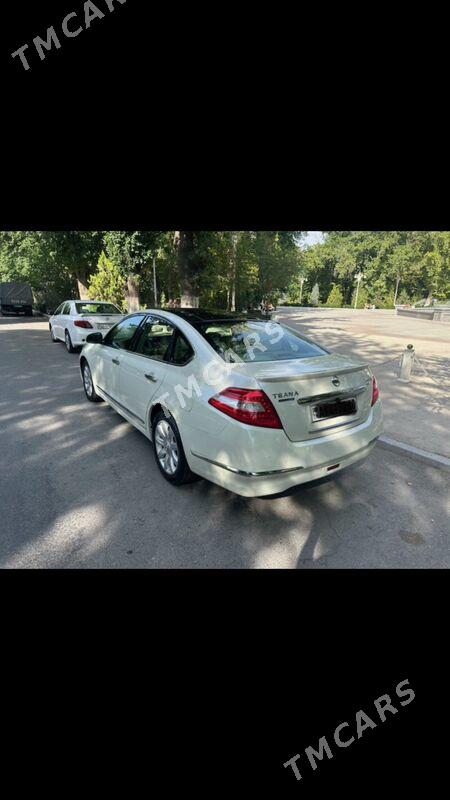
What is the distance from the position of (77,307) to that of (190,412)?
359 inches

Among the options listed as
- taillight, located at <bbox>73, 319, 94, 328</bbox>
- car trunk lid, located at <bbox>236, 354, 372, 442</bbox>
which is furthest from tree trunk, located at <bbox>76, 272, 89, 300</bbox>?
car trunk lid, located at <bbox>236, 354, 372, 442</bbox>

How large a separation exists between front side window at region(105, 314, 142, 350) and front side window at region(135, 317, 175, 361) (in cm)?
25

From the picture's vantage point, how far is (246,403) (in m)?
2.71

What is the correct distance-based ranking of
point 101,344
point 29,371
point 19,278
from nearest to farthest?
→ point 101,344, point 29,371, point 19,278

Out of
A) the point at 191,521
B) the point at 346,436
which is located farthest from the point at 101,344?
the point at 346,436

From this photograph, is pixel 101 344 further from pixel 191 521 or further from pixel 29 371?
pixel 29 371

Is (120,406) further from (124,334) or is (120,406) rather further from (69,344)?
(69,344)

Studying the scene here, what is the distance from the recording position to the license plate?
9.45 ft

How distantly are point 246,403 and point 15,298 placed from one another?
27470mm

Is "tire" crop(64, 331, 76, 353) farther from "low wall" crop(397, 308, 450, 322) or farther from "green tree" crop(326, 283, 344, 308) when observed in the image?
"green tree" crop(326, 283, 344, 308)

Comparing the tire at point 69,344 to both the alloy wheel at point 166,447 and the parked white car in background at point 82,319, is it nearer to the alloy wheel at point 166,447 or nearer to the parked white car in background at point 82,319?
the parked white car in background at point 82,319

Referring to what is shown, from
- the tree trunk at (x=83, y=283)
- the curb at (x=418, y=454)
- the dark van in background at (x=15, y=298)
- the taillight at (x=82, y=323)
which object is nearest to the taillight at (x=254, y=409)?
the curb at (x=418, y=454)
